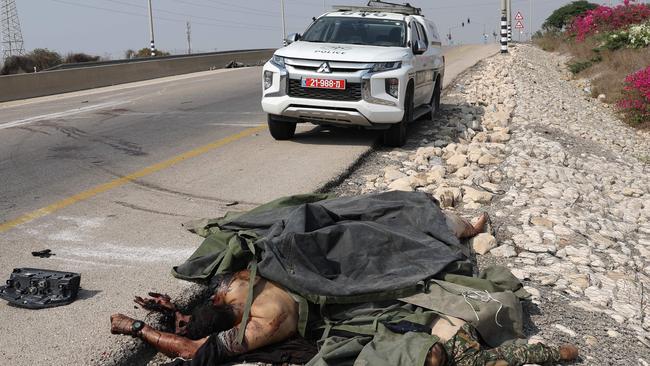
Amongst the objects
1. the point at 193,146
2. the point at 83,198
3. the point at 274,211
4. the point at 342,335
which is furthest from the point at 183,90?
the point at 342,335

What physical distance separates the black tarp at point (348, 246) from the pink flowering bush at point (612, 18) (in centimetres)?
2897

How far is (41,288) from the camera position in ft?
14.8

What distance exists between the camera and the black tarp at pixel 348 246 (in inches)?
165

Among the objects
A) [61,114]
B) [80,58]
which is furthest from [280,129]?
[80,58]

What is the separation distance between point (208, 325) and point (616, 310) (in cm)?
269

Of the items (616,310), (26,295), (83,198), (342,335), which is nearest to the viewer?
(342,335)

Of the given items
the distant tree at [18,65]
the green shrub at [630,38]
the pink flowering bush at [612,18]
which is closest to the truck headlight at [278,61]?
the green shrub at [630,38]

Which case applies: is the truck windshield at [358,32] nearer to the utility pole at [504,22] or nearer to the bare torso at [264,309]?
the bare torso at [264,309]

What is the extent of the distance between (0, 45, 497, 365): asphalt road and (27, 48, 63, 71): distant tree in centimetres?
2762

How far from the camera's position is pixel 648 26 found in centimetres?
2662

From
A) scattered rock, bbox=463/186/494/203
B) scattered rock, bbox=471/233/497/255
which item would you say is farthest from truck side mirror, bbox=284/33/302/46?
scattered rock, bbox=471/233/497/255

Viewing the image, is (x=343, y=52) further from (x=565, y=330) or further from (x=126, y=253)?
(x=565, y=330)

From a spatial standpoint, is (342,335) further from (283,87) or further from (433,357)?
(283,87)

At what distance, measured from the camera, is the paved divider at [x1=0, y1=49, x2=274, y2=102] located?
19641mm
